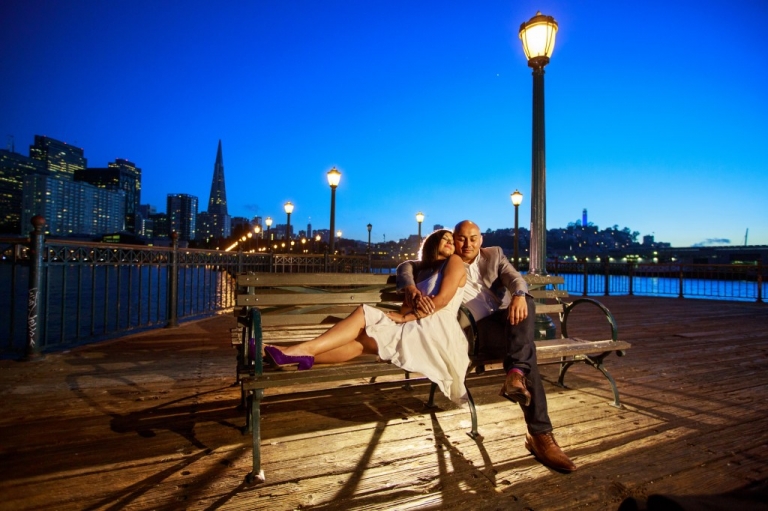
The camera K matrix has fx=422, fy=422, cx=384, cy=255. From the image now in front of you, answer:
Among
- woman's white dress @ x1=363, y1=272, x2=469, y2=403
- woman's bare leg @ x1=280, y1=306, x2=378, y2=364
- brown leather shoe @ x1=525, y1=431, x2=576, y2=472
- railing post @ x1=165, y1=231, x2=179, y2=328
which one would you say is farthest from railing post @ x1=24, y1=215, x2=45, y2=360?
brown leather shoe @ x1=525, y1=431, x2=576, y2=472

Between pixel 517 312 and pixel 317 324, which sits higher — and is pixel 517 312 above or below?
above

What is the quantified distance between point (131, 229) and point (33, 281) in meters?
206

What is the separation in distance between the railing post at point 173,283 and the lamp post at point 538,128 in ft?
18.2

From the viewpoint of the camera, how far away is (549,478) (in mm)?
2484

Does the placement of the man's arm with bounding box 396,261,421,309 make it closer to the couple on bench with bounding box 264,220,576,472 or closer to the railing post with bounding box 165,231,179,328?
the couple on bench with bounding box 264,220,576,472

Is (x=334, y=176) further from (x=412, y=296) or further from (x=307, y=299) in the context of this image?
(x=412, y=296)

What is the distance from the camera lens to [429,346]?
3074 mm

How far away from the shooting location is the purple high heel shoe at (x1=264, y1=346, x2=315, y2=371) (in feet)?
9.05

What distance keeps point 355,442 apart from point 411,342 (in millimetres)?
786

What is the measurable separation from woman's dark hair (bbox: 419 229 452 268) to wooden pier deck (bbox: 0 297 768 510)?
110cm

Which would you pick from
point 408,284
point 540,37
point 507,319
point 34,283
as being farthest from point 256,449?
point 540,37

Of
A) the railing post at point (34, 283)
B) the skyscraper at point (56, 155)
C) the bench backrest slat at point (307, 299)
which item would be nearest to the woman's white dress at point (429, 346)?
the bench backrest slat at point (307, 299)

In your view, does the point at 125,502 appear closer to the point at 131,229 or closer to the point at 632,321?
the point at 632,321

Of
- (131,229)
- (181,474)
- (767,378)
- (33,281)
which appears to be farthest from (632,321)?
(131,229)
